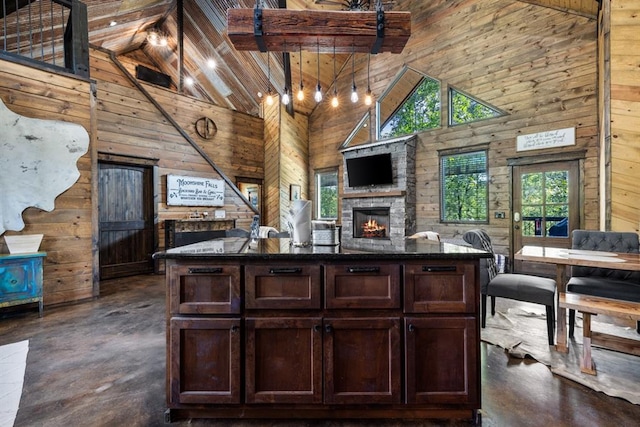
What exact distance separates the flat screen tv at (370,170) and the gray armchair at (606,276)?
10.8 ft

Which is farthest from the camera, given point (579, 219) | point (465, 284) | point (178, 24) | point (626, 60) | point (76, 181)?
point (178, 24)

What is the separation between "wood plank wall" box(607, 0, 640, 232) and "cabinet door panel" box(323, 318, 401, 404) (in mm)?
3583

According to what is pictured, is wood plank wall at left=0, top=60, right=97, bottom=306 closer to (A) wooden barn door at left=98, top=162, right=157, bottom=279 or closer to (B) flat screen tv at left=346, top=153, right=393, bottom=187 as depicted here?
(A) wooden barn door at left=98, top=162, right=157, bottom=279

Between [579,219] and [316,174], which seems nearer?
[579,219]

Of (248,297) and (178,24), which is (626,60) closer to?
(248,297)

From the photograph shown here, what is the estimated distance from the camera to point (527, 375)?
2041 mm

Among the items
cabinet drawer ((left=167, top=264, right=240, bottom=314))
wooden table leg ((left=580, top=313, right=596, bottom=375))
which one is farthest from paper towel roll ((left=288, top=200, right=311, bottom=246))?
wooden table leg ((left=580, top=313, right=596, bottom=375))

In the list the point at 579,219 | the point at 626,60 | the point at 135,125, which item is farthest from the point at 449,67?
the point at 135,125

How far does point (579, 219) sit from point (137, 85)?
766 cm

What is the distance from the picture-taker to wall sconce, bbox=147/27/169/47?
23.9 feet

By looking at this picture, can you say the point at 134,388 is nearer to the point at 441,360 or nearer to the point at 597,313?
the point at 441,360

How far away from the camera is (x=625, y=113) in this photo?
335cm

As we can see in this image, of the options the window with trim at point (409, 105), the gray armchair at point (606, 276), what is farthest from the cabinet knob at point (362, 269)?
the window with trim at point (409, 105)

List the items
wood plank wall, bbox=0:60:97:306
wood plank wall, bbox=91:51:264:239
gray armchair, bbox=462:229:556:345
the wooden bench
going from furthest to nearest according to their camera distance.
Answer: wood plank wall, bbox=91:51:264:239 < wood plank wall, bbox=0:60:97:306 < gray armchair, bbox=462:229:556:345 < the wooden bench
